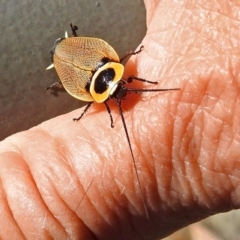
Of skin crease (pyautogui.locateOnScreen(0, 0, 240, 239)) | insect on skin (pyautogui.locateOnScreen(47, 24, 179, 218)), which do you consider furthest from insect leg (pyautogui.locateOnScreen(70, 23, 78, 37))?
skin crease (pyautogui.locateOnScreen(0, 0, 240, 239))

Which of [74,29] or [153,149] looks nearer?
[153,149]

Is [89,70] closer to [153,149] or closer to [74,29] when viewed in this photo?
[74,29]

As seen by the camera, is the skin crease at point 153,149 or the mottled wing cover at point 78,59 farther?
the mottled wing cover at point 78,59

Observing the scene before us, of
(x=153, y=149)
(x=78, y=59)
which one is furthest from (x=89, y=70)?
(x=153, y=149)

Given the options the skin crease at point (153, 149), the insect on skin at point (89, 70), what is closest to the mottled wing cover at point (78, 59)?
the insect on skin at point (89, 70)

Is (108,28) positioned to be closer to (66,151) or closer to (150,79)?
(150,79)

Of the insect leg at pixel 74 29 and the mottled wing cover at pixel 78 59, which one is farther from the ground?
the insect leg at pixel 74 29

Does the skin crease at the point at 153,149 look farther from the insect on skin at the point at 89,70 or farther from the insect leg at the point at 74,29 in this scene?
the insect leg at the point at 74,29

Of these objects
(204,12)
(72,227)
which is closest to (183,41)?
(204,12)
